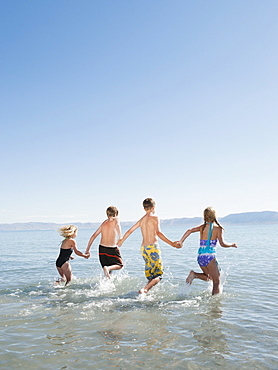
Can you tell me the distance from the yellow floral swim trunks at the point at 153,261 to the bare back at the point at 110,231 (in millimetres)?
1568

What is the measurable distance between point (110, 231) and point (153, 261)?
75.2 inches

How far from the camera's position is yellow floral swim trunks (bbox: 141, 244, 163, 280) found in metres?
7.98

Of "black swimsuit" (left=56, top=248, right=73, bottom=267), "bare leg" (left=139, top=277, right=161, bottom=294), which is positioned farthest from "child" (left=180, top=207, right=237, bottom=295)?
"black swimsuit" (left=56, top=248, right=73, bottom=267)

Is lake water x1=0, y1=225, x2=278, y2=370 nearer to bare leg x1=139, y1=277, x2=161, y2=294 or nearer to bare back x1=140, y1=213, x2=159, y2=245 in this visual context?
bare leg x1=139, y1=277, x2=161, y2=294

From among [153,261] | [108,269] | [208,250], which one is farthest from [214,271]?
[108,269]

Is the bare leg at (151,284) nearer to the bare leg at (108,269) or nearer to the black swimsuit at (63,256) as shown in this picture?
the bare leg at (108,269)

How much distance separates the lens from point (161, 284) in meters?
9.77

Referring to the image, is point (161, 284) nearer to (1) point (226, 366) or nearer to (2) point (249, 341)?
(2) point (249, 341)

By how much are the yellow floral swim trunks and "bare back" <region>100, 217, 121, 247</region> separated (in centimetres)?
157

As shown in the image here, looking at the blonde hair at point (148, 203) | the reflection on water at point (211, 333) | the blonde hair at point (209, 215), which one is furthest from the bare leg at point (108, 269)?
the blonde hair at point (209, 215)

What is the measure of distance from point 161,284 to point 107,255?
2010 millimetres

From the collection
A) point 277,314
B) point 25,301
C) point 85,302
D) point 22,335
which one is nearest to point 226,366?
point 277,314

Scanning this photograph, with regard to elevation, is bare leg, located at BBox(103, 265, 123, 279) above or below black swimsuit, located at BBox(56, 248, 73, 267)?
below

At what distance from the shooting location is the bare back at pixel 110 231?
9.30 meters
